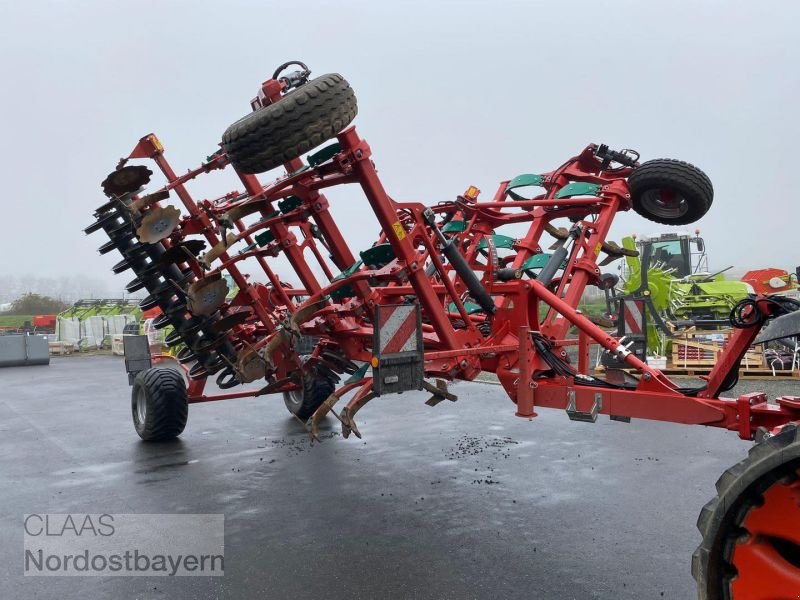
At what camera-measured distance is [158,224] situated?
18.0ft

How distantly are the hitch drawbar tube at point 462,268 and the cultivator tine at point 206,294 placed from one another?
2.14 m

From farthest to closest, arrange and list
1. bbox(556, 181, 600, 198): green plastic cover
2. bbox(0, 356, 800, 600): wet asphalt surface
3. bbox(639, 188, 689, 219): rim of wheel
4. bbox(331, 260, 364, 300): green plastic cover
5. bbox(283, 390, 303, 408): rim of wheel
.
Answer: bbox(283, 390, 303, 408): rim of wheel → bbox(556, 181, 600, 198): green plastic cover → bbox(639, 188, 689, 219): rim of wheel → bbox(331, 260, 364, 300): green plastic cover → bbox(0, 356, 800, 600): wet asphalt surface

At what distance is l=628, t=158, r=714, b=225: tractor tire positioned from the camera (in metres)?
5.18

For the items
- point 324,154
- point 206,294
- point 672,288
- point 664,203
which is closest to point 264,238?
point 206,294

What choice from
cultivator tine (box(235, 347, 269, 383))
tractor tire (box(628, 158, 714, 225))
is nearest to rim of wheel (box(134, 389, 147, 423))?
cultivator tine (box(235, 347, 269, 383))

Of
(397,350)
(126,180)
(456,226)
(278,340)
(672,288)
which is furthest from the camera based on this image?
(672,288)

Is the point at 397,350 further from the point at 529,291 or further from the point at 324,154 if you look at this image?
the point at 324,154

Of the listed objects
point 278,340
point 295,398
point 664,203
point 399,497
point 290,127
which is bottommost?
point 295,398

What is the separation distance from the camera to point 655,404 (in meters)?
3.56

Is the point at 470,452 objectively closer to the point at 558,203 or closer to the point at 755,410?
the point at 558,203

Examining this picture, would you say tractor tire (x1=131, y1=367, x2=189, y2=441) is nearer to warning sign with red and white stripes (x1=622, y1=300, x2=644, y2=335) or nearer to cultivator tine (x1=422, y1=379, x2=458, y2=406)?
cultivator tine (x1=422, y1=379, x2=458, y2=406)

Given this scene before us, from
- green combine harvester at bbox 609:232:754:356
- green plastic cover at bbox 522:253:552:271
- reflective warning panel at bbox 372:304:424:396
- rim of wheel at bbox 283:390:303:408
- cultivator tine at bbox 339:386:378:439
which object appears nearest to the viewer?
reflective warning panel at bbox 372:304:424:396

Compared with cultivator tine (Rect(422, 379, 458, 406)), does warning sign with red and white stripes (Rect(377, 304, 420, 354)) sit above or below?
above

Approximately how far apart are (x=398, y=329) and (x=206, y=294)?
90.7 inches
